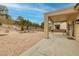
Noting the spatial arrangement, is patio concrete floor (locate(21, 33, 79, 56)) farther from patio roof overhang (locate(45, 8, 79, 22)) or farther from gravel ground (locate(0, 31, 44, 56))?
patio roof overhang (locate(45, 8, 79, 22))

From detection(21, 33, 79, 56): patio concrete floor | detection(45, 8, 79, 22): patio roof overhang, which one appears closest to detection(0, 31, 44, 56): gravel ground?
detection(21, 33, 79, 56): patio concrete floor

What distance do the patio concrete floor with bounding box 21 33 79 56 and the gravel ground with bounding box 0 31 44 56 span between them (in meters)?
0.15

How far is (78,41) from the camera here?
4.78 meters

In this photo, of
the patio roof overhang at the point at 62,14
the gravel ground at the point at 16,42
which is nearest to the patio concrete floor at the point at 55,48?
the gravel ground at the point at 16,42

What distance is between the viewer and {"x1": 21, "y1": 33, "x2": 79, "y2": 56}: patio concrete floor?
12.8ft

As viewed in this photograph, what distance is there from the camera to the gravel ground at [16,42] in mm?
3967

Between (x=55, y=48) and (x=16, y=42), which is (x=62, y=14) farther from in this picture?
(x=16, y=42)

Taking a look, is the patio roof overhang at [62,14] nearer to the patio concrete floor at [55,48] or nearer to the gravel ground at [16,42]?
the patio concrete floor at [55,48]

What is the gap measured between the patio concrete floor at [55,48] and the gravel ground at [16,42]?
0.48ft

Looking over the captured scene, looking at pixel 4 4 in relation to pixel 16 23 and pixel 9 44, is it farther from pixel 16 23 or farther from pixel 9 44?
pixel 9 44

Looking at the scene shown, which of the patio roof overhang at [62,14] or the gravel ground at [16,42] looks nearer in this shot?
the gravel ground at [16,42]

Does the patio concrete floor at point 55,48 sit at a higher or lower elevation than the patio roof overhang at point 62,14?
lower

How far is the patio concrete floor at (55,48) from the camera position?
12.8 feet

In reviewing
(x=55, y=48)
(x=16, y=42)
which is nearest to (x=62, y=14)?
(x=55, y=48)
